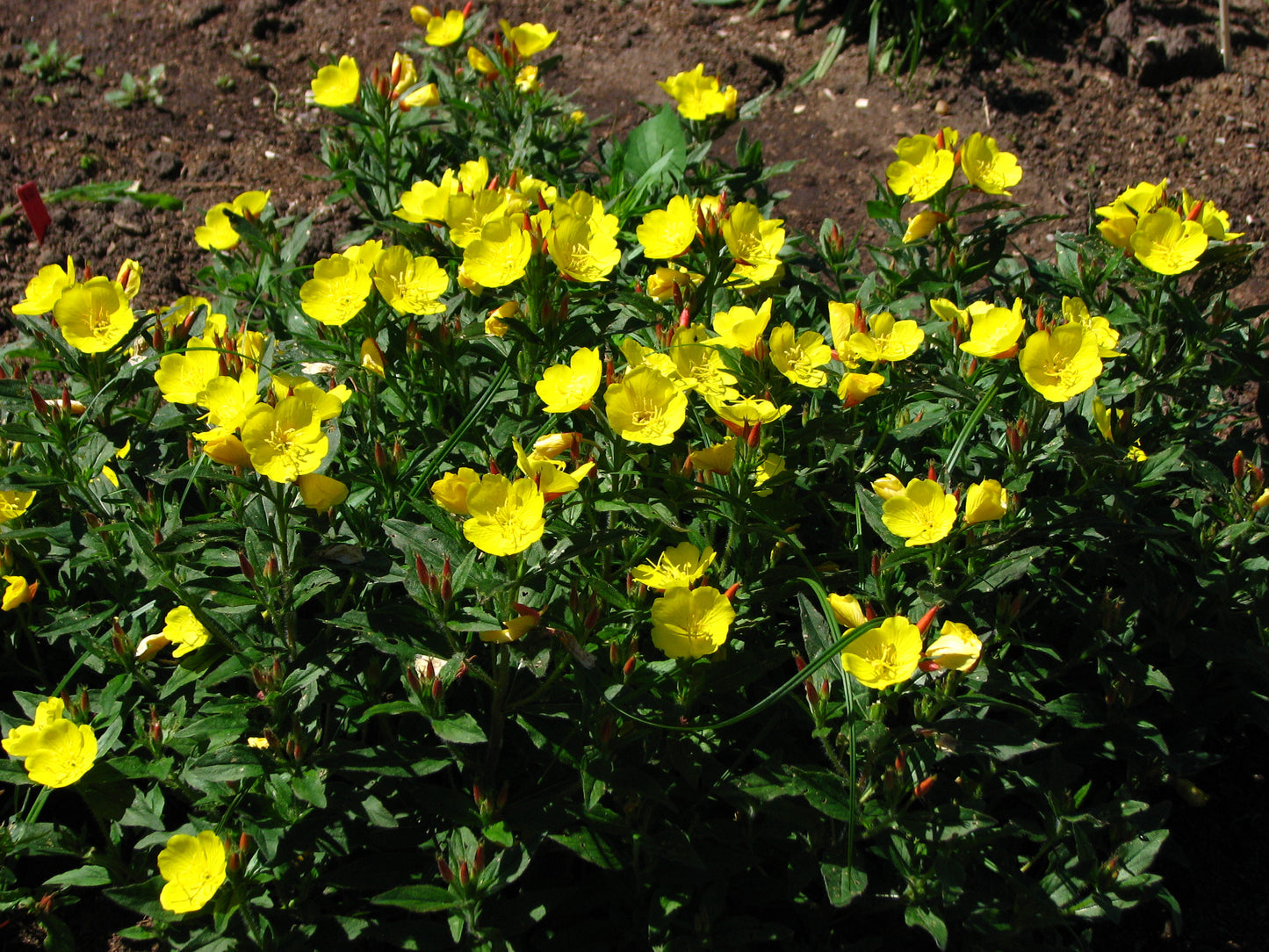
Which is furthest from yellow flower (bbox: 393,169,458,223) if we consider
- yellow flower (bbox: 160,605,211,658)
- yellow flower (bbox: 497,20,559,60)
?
yellow flower (bbox: 160,605,211,658)

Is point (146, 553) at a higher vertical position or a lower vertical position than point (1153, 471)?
higher

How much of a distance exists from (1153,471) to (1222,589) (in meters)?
0.31

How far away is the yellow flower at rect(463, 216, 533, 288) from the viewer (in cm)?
208

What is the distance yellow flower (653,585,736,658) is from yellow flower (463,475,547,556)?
0.31 metres

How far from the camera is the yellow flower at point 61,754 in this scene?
2.02 metres

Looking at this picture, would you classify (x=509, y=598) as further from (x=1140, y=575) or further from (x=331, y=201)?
(x=331, y=201)

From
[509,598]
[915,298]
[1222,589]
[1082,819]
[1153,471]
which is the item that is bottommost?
[1082,819]

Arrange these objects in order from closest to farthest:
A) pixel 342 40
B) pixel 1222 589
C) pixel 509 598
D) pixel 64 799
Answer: pixel 509 598 → pixel 1222 589 → pixel 64 799 → pixel 342 40

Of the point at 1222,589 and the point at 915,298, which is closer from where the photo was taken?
the point at 1222,589

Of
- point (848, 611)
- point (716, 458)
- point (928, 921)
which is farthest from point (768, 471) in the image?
point (928, 921)

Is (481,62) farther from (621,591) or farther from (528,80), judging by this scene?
(621,591)

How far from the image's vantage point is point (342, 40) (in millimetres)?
5250

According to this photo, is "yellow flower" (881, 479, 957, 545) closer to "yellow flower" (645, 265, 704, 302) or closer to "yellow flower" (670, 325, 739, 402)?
"yellow flower" (670, 325, 739, 402)

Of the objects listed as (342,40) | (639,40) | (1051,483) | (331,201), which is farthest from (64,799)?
(639,40)
